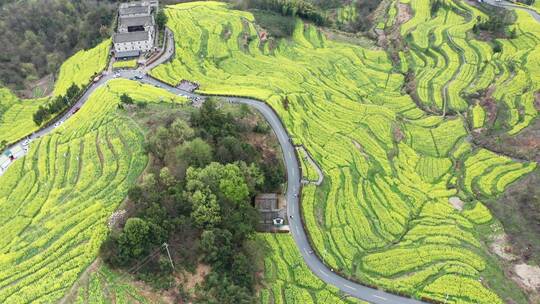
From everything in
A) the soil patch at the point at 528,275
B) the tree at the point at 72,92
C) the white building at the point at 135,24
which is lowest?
the soil patch at the point at 528,275

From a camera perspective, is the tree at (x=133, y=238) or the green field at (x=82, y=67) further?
the green field at (x=82, y=67)

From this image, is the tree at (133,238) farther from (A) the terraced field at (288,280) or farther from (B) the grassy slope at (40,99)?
(B) the grassy slope at (40,99)

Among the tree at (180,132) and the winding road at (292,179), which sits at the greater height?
the tree at (180,132)

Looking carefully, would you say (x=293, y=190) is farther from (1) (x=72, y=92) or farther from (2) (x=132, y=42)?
(2) (x=132, y=42)

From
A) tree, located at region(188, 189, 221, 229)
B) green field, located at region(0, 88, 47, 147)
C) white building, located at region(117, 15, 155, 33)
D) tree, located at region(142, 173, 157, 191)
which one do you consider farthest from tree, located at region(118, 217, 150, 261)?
white building, located at region(117, 15, 155, 33)

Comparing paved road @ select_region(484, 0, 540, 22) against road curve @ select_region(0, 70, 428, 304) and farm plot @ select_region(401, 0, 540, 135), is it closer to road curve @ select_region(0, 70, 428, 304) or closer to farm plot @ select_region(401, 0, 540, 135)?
farm plot @ select_region(401, 0, 540, 135)

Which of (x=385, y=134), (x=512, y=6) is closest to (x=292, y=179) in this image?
(x=385, y=134)

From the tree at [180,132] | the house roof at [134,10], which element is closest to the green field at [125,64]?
the house roof at [134,10]
